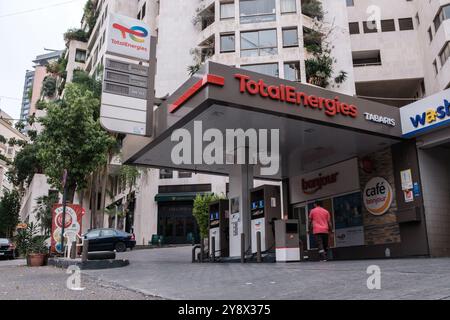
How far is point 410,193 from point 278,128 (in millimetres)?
4812

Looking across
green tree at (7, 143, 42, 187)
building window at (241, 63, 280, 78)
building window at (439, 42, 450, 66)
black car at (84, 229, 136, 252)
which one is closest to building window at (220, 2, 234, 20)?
building window at (241, 63, 280, 78)

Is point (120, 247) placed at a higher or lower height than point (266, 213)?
lower

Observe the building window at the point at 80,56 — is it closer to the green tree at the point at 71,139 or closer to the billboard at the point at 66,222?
the green tree at the point at 71,139

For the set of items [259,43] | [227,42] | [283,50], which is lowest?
[283,50]

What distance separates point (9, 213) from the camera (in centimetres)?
5678

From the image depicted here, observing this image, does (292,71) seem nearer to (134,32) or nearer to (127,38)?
(134,32)

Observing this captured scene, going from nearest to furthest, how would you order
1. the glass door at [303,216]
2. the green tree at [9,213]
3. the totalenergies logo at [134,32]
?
the totalenergies logo at [134,32], the glass door at [303,216], the green tree at [9,213]

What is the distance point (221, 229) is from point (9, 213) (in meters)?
48.8

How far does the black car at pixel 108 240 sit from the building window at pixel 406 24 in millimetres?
28871

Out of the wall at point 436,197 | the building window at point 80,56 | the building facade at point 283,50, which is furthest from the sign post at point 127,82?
the building window at point 80,56

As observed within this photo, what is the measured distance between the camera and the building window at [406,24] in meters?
37.9

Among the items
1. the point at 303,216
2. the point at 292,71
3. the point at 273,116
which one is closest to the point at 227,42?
the point at 292,71

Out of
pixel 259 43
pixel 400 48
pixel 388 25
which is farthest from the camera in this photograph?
pixel 388 25
